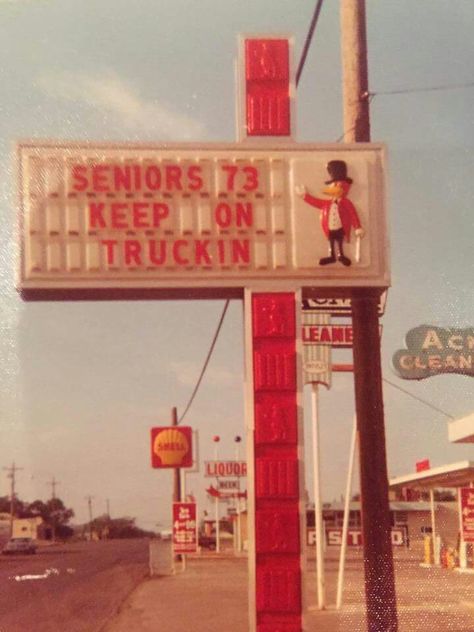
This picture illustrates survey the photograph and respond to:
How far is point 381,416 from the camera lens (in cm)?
1134

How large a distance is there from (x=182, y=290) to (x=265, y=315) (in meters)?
0.83

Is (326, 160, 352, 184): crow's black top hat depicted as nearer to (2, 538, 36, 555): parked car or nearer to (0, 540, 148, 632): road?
(0, 540, 148, 632): road

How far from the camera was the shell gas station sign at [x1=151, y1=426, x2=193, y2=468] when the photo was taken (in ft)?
132

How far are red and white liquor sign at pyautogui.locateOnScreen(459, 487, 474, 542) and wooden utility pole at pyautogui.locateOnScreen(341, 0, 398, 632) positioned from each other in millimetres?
15207

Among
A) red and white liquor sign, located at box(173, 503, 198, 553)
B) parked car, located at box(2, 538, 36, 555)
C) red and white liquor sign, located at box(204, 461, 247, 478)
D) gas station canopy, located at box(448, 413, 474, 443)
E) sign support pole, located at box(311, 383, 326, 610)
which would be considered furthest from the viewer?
parked car, located at box(2, 538, 36, 555)

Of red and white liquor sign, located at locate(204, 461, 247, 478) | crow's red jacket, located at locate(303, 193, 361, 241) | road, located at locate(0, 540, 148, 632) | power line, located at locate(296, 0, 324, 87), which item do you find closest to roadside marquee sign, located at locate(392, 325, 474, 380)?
road, located at locate(0, 540, 148, 632)

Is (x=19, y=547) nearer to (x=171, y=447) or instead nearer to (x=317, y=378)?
(x=171, y=447)

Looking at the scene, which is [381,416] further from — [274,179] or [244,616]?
[244,616]

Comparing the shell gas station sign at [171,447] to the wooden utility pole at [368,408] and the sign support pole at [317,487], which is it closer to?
the sign support pole at [317,487]

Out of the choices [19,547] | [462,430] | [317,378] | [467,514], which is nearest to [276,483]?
[317,378]

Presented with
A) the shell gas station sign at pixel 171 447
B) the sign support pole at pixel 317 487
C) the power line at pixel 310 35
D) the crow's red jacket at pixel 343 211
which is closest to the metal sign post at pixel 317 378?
the sign support pole at pixel 317 487

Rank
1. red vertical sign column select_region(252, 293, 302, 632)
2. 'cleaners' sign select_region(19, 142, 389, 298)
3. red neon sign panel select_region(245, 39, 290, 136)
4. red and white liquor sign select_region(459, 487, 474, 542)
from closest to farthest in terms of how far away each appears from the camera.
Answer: red vertical sign column select_region(252, 293, 302, 632), 'cleaners' sign select_region(19, 142, 389, 298), red neon sign panel select_region(245, 39, 290, 136), red and white liquor sign select_region(459, 487, 474, 542)

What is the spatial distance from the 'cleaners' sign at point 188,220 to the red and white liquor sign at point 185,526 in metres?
22.5

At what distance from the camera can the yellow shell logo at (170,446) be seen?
40156 millimetres
